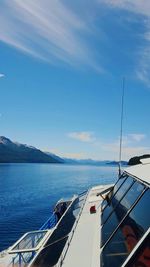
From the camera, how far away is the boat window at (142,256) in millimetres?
3904

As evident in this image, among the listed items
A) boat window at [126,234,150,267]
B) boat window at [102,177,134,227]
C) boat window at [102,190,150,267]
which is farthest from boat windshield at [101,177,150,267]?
boat window at [126,234,150,267]

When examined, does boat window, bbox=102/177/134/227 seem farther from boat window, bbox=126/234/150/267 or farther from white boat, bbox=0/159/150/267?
boat window, bbox=126/234/150/267

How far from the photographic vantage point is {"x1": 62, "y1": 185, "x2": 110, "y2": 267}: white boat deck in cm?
523

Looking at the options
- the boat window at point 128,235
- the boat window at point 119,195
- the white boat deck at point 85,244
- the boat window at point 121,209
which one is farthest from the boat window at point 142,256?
the boat window at point 119,195

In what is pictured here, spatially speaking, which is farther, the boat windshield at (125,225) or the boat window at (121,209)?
the boat window at (121,209)

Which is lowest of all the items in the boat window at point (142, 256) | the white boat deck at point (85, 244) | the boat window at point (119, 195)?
the white boat deck at point (85, 244)

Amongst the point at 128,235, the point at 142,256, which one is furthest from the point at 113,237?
the point at 142,256

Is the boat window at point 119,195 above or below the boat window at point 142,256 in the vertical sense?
above

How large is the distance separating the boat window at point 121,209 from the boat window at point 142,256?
1768mm

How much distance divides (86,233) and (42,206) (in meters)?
63.0

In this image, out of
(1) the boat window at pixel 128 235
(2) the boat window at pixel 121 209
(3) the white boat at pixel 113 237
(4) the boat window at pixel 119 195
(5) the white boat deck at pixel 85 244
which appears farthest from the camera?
(4) the boat window at pixel 119 195

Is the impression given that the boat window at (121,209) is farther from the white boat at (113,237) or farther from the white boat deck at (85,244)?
the white boat deck at (85,244)

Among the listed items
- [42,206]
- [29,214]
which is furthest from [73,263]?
[42,206]

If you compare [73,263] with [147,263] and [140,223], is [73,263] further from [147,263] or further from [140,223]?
[147,263]
